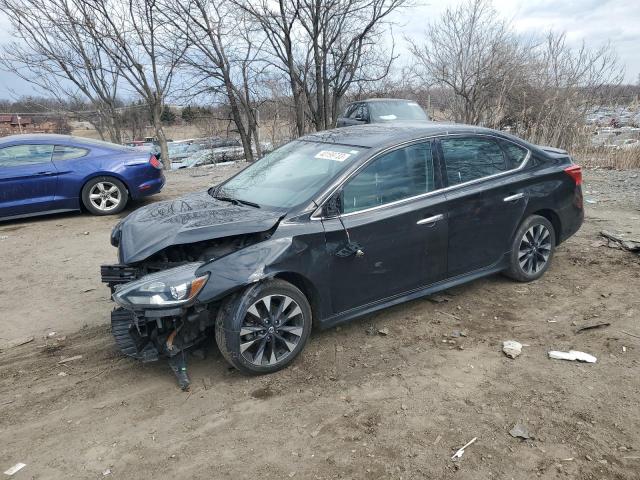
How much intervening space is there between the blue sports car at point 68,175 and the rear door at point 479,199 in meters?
5.77

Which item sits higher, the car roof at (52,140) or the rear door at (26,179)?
the car roof at (52,140)

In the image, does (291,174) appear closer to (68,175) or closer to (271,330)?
(271,330)

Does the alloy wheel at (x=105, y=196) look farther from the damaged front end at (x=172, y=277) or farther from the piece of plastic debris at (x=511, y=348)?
the piece of plastic debris at (x=511, y=348)

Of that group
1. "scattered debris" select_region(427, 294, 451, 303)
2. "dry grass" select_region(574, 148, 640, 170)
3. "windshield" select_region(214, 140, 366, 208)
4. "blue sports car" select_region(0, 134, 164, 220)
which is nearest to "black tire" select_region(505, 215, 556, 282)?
"scattered debris" select_region(427, 294, 451, 303)

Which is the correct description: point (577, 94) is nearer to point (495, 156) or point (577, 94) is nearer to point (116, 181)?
point (495, 156)

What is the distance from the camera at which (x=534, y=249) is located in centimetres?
480

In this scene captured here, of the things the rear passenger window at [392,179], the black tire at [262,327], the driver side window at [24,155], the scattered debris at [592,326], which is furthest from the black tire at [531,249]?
the driver side window at [24,155]

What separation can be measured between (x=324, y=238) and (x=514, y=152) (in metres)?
2.33

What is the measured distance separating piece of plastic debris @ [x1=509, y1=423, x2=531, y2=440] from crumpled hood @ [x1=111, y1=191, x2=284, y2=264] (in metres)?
1.98

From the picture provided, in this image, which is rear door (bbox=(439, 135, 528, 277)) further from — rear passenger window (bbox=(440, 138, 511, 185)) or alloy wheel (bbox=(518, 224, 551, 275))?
alloy wheel (bbox=(518, 224, 551, 275))

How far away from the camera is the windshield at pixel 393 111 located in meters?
12.2

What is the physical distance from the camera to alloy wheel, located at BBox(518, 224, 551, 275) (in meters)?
4.71

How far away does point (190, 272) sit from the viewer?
315 cm

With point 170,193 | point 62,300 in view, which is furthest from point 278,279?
point 170,193
